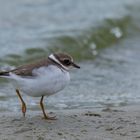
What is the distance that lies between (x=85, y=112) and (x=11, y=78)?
4.25 feet

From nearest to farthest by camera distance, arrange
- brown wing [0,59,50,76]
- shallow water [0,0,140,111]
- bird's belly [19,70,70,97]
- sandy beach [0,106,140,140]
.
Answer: sandy beach [0,106,140,140]
bird's belly [19,70,70,97]
brown wing [0,59,50,76]
shallow water [0,0,140,111]

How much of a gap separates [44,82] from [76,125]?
67 cm

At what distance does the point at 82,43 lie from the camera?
14.3m

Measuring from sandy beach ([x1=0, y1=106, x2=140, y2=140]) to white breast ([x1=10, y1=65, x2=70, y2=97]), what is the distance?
425 millimetres

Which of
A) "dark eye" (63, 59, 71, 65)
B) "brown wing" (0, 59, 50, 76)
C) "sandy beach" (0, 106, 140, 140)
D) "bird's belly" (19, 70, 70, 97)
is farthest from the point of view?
"dark eye" (63, 59, 71, 65)

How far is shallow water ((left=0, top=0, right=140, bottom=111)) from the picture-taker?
368 inches

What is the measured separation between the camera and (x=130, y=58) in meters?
12.9

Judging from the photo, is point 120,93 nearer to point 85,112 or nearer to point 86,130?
point 85,112

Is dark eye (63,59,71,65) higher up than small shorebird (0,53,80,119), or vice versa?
dark eye (63,59,71,65)

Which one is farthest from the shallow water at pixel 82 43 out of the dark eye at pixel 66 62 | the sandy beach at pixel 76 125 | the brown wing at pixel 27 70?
the brown wing at pixel 27 70

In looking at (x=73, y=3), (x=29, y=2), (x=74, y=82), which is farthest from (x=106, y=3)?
(x=74, y=82)

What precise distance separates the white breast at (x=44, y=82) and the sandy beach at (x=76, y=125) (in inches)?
16.7

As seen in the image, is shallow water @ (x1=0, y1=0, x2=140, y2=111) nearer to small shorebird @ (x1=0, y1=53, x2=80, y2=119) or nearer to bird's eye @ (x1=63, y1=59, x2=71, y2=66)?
bird's eye @ (x1=63, y1=59, x2=71, y2=66)

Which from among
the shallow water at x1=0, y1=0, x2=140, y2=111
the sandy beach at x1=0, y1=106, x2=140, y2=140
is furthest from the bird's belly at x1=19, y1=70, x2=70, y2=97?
the shallow water at x1=0, y1=0, x2=140, y2=111
